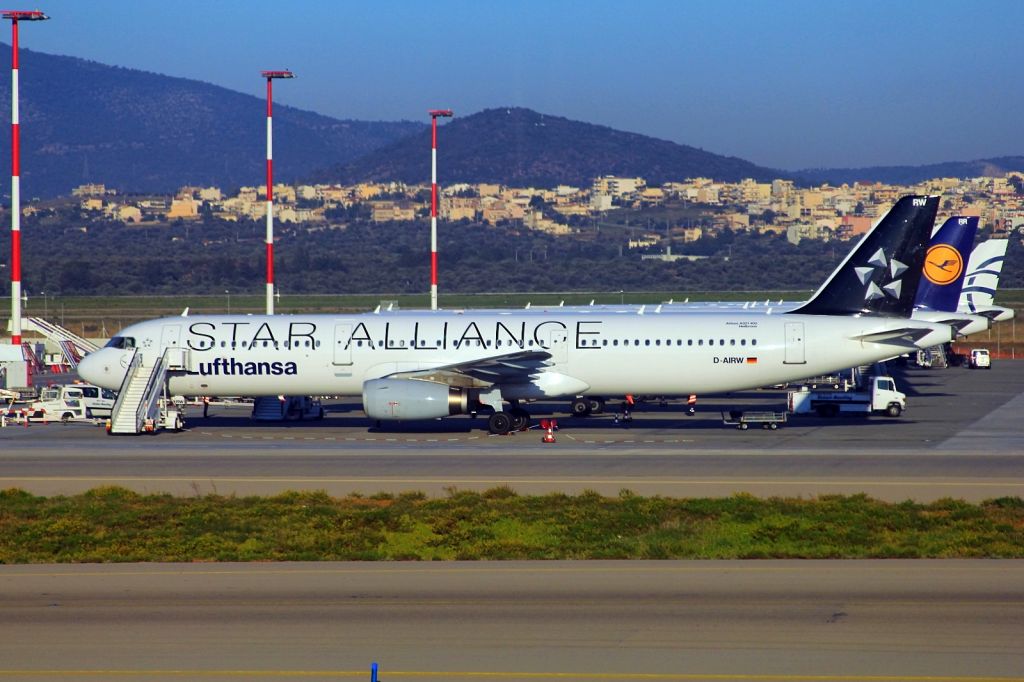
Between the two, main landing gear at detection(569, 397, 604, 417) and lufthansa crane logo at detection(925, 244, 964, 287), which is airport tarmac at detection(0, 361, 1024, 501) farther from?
lufthansa crane logo at detection(925, 244, 964, 287)

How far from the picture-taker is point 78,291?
137m

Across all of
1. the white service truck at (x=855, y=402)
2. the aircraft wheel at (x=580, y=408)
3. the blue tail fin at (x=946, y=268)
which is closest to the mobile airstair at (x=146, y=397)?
the aircraft wheel at (x=580, y=408)

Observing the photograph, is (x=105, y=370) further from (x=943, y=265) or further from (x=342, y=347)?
(x=943, y=265)

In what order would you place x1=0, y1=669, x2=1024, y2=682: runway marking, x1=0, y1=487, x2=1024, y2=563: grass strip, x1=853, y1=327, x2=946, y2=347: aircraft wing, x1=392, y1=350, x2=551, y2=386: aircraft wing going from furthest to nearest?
x1=392, y1=350, x2=551, y2=386: aircraft wing, x1=853, y1=327, x2=946, y2=347: aircraft wing, x1=0, y1=487, x2=1024, y2=563: grass strip, x1=0, y1=669, x2=1024, y2=682: runway marking

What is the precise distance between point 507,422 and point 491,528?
18794mm

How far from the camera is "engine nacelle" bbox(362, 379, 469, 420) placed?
130ft

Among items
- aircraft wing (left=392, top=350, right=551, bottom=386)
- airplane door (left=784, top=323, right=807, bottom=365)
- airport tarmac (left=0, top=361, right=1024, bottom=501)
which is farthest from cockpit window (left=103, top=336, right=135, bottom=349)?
airplane door (left=784, top=323, right=807, bottom=365)

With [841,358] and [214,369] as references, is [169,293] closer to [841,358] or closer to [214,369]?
[214,369]

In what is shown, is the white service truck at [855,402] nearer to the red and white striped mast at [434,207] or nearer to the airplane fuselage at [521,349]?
the airplane fuselage at [521,349]

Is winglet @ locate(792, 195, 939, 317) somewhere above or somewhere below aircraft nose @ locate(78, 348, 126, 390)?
above

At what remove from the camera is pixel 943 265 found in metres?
59.5

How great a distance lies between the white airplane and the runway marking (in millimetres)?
25931

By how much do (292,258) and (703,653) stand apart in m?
159

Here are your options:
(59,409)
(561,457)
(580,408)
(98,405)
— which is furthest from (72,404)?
(561,457)
